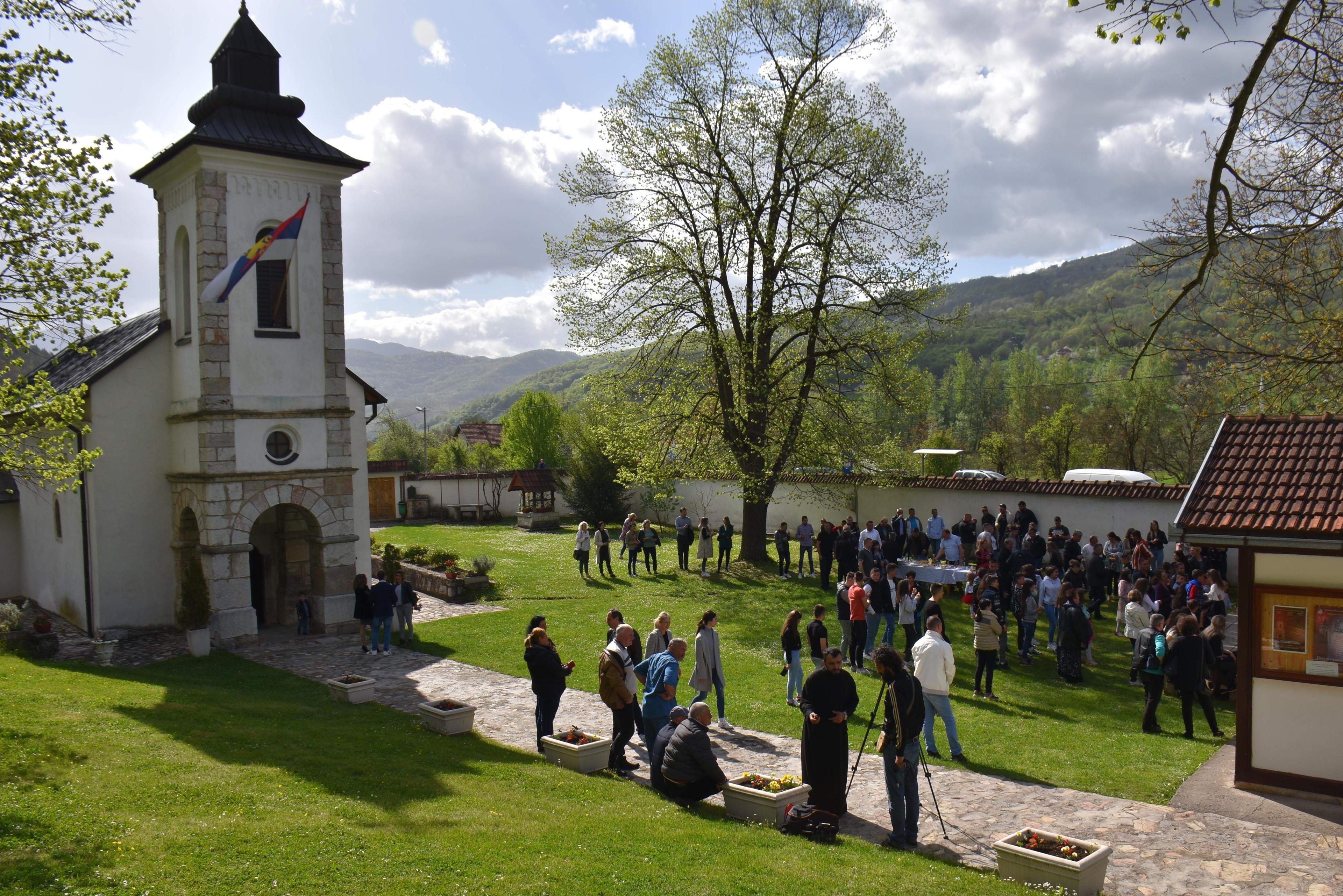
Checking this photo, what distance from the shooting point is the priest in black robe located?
8.69 metres

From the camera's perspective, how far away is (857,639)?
15.2 meters

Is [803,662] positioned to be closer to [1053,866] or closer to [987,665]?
[987,665]

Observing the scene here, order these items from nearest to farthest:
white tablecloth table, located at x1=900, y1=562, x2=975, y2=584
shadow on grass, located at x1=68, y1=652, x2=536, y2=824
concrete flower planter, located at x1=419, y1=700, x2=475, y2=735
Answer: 1. shadow on grass, located at x1=68, y1=652, x2=536, y2=824
2. concrete flower planter, located at x1=419, y1=700, x2=475, y2=735
3. white tablecloth table, located at x1=900, y1=562, x2=975, y2=584

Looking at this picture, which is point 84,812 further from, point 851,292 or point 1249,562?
point 851,292

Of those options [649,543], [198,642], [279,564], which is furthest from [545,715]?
[649,543]

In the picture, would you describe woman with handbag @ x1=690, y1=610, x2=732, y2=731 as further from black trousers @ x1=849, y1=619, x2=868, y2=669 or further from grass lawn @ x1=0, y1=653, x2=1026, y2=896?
black trousers @ x1=849, y1=619, x2=868, y2=669

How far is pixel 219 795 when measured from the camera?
27.6 feet

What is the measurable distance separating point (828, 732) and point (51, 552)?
67.0 feet

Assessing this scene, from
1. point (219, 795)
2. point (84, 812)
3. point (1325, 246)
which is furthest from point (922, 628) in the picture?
point (84, 812)

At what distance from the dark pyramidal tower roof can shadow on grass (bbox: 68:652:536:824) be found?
405 inches

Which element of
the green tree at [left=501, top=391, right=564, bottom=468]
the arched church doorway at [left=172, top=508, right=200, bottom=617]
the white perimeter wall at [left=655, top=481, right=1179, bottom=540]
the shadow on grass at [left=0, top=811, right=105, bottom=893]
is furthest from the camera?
the green tree at [left=501, top=391, right=564, bottom=468]

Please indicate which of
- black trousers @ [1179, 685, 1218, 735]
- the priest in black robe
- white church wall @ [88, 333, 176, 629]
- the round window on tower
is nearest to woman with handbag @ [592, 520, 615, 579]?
the round window on tower

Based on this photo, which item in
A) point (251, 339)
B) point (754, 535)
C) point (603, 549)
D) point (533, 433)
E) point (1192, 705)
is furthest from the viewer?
point (533, 433)

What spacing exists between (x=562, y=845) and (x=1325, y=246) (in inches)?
548
